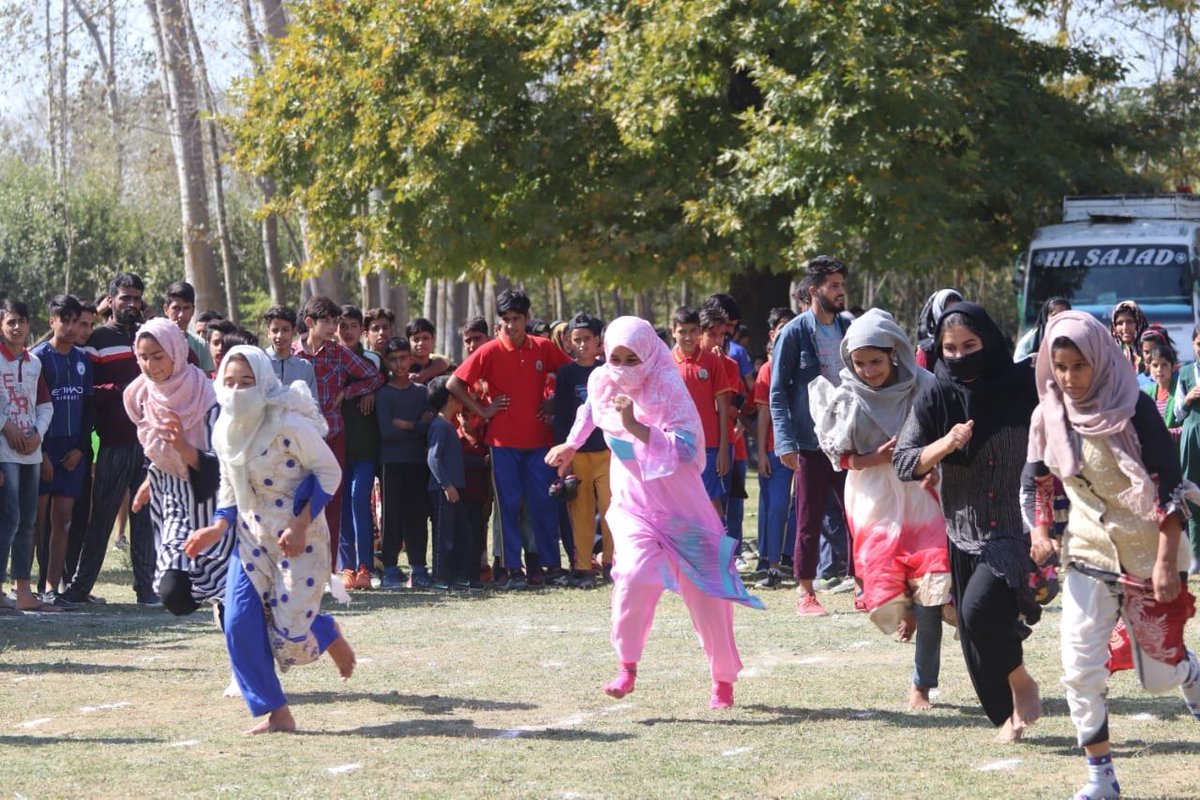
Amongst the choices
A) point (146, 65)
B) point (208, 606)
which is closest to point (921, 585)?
point (208, 606)

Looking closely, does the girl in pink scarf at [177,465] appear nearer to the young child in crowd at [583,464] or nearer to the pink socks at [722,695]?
the pink socks at [722,695]

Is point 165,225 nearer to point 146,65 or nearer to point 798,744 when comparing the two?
point 146,65

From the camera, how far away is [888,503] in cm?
718

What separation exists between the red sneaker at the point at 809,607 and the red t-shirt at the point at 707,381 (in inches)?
76.8

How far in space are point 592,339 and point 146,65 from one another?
24.6 metres

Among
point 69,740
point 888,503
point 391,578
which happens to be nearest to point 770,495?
point 391,578

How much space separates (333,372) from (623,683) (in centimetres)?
532

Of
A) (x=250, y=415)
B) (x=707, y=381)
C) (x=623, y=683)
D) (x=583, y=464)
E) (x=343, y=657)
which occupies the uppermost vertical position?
(x=707, y=381)

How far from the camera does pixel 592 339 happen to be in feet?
38.2

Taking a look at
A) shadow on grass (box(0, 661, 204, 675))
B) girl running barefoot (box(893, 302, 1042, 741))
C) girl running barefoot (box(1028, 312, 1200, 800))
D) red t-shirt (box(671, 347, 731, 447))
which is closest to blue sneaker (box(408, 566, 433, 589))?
red t-shirt (box(671, 347, 731, 447))

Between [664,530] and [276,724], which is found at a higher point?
[664,530]

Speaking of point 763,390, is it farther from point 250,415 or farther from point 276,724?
point 276,724

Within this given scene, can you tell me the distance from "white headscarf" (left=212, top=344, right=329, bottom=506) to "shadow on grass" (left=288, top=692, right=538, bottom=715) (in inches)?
46.3

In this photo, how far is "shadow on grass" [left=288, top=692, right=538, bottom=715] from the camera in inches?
295
